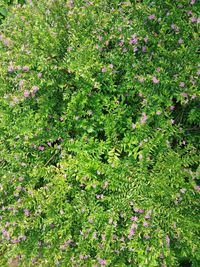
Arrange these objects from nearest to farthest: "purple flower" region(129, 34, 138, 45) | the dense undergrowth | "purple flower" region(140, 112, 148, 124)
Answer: the dense undergrowth → "purple flower" region(140, 112, 148, 124) → "purple flower" region(129, 34, 138, 45)

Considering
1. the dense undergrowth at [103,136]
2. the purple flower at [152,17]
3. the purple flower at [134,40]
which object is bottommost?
the dense undergrowth at [103,136]

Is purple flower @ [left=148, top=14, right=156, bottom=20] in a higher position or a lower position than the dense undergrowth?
higher

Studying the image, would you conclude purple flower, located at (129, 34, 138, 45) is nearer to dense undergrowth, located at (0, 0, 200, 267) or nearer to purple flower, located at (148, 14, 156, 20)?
dense undergrowth, located at (0, 0, 200, 267)

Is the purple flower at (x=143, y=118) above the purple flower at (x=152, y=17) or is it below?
below

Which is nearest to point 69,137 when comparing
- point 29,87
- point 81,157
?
point 81,157

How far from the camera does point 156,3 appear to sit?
307cm

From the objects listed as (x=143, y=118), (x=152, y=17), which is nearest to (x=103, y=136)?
(x=143, y=118)

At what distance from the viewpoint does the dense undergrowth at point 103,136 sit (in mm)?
2777

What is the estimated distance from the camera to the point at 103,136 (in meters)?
3.29

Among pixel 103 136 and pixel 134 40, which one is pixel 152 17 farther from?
pixel 103 136

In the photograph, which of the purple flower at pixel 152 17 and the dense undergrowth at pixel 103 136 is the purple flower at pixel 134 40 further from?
the purple flower at pixel 152 17

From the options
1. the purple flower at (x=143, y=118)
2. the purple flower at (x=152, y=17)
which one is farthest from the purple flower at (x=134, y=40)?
the purple flower at (x=143, y=118)

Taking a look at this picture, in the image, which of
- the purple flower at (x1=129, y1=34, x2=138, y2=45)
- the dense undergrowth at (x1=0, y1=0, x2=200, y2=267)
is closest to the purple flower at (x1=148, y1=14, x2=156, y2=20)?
the dense undergrowth at (x1=0, y1=0, x2=200, y2=267)

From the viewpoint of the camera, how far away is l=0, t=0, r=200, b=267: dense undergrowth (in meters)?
2.78
